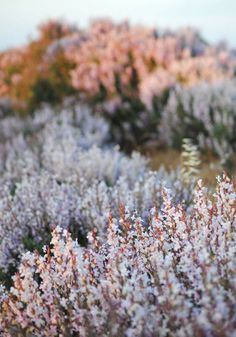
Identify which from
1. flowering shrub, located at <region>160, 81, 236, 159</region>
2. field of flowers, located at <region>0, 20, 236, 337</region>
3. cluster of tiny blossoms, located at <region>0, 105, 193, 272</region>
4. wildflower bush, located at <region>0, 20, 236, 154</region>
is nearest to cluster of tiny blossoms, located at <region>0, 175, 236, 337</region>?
field of flowers, located at <region>0, 20, 236, 337</region>

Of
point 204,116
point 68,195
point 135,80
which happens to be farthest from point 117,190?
point 135,80

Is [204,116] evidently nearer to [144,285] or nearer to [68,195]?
[68,195]

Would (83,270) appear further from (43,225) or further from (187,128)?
(187,128)

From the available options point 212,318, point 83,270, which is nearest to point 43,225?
point 83,270

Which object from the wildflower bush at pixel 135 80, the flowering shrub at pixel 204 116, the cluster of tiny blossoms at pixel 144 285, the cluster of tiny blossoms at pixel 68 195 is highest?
the wildflower bush at pixel 135 80

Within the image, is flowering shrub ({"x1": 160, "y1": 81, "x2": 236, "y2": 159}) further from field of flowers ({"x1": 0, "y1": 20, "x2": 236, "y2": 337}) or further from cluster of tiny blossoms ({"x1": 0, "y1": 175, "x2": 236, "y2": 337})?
cluster of tiny blossoms ({"x1": 0, "y1": 175, "x2": 236, "y2": 337})

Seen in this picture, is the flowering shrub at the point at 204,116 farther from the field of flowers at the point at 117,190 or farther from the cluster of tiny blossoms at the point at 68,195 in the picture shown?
the cluster of tiny blossoms at the point at 68,195

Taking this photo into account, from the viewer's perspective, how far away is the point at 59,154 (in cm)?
509

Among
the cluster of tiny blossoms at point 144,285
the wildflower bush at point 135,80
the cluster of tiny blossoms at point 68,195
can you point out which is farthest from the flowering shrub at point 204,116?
the cluster of tiny blossoms at point 144,285

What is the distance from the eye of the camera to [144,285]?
2258mm

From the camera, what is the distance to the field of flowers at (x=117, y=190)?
87.5 inches

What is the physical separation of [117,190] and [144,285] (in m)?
1.66

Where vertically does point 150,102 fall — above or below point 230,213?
above

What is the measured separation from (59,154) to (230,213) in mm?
2625
